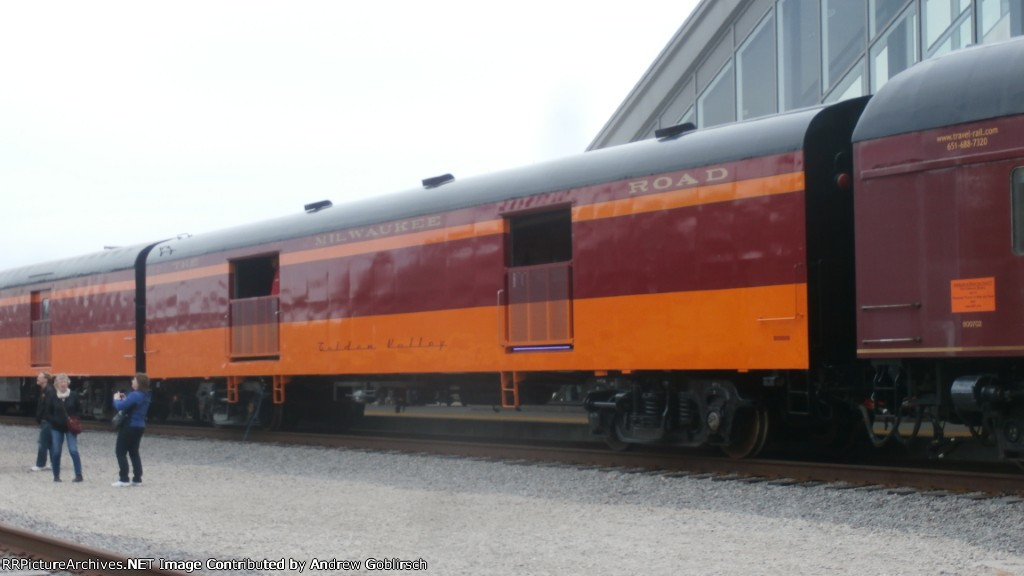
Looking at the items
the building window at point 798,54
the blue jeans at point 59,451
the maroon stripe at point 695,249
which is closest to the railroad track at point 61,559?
the blue jeans at point 59,451

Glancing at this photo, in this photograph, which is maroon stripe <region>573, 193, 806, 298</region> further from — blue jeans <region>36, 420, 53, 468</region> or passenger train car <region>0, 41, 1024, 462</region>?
blue jeans <region>36, 420, 53, 468</region>

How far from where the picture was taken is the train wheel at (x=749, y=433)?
41.2ft

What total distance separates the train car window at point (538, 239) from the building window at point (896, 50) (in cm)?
960

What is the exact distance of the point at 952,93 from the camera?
10086 mm

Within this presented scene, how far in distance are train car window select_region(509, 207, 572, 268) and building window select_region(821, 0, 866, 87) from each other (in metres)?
10.9

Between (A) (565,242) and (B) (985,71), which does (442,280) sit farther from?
(B) (985,71)

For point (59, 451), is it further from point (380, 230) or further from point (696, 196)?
point (696, 196)

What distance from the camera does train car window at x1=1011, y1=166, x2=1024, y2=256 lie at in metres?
9.54

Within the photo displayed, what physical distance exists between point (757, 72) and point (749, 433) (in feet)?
49.7

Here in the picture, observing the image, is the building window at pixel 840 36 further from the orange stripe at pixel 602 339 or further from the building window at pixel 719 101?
the orange stripe at pixel 602 339

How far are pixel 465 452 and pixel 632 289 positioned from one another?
3.92m

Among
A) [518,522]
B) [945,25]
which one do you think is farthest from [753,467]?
[945,25]

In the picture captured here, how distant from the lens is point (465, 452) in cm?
1550

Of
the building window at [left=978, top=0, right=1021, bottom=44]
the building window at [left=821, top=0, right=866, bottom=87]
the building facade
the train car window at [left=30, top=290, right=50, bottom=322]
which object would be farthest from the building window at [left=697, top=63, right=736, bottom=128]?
the train car window at [left=30, top=290, right=50, bottom=322]
